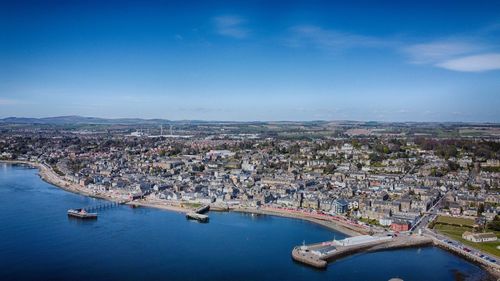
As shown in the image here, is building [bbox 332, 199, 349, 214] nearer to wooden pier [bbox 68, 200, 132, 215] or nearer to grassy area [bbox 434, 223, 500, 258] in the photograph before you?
grassy area [bbox 434, 223, 500, 258]

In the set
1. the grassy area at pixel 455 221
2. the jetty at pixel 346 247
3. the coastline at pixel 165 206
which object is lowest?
the coastline at pixel 165 206

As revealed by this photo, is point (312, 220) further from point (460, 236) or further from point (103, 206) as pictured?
point (103, 206)

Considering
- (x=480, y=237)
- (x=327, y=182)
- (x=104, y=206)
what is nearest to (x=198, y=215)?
(x=104, y=206)

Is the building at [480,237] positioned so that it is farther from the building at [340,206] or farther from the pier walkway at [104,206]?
the pier walkway at [104,206]

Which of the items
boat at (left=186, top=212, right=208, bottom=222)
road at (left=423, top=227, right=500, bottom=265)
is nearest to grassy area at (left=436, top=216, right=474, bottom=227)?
road at (left=423, top=227, right=500, bottom=265)

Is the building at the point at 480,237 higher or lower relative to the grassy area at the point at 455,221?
higher

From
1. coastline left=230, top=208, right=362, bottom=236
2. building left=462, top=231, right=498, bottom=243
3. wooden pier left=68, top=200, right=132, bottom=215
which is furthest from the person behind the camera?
wooden pier left=68, top=200, right=132, bottom=215

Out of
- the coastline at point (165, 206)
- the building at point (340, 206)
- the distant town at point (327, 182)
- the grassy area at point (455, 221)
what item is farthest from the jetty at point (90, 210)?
the grassy area at point (455, 221)
